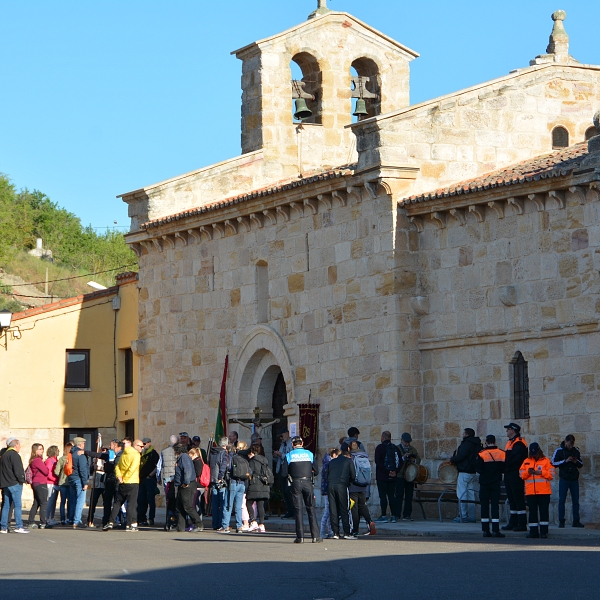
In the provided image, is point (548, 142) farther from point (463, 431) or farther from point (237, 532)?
point (237, 532)

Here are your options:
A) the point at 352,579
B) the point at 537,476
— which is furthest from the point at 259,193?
the point at 352,579

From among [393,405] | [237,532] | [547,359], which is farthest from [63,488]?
[547,359]

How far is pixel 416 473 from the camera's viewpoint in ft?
75.0

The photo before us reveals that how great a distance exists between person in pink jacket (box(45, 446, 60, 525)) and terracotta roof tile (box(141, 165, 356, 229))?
6625mm

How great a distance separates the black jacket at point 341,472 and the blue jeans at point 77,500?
A: 5.84 metres

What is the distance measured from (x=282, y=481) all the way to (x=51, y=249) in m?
47.9

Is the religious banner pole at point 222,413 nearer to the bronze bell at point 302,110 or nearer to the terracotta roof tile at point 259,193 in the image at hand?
the terracotta roof tile at point 259,193

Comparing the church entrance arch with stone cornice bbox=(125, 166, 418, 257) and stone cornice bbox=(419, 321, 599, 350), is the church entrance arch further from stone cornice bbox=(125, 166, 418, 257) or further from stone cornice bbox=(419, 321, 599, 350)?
stone cornice bbox=(419, 321, 599, 350)

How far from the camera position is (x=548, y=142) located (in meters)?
27.2

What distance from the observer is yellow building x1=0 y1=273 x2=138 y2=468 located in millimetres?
33156

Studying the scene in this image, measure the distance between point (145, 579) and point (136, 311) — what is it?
19.5 metres

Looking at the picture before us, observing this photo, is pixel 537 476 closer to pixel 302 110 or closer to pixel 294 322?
pixel 294 322

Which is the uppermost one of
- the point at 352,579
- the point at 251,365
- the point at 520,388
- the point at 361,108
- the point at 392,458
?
the point at 361,108

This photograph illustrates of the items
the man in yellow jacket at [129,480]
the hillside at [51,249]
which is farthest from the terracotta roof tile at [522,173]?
the hillside at [51,249]
